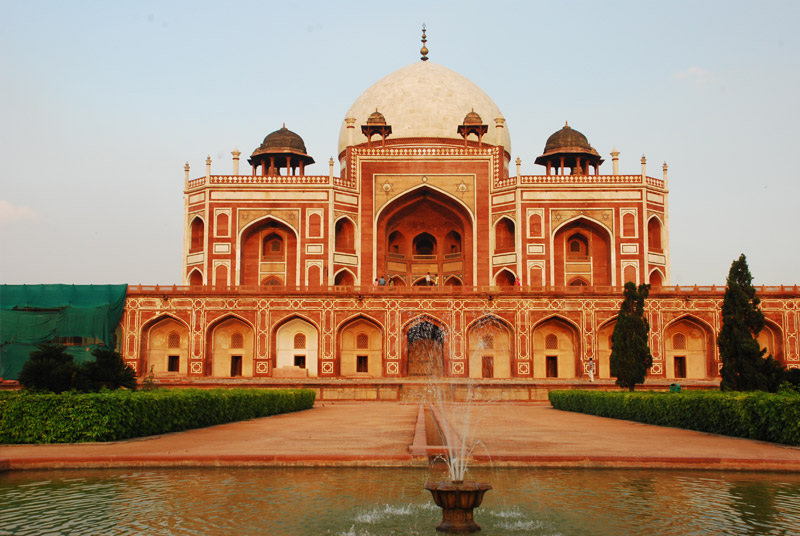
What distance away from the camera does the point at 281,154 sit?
112 ft

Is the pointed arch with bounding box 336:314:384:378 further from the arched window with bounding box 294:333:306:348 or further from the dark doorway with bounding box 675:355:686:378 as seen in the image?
the dark doorway with bounding box 675:355:686:378

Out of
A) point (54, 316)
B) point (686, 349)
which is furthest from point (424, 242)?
point (54, 316)

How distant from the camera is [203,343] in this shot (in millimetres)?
27516

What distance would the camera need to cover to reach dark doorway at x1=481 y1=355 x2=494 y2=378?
92.0ft

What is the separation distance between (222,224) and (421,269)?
8985 millimetres

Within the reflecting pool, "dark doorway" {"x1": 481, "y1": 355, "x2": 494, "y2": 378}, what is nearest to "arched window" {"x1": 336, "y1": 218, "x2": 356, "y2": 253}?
"dark doorway" {"x1": 481, "y1": 355, "x2": 494, "y2": 378}

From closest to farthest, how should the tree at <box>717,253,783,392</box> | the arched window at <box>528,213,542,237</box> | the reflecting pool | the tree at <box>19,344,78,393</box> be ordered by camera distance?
the reflecting pool, the tree at <box>19,344,78,393</box>, the tree at <box>717,253,783,392</box>, the arched window at <box>528,213,542,237</box>

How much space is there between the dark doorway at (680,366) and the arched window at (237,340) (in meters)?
15.2

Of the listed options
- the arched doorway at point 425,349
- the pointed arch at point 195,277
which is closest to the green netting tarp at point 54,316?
the pointed arch at point 195,277

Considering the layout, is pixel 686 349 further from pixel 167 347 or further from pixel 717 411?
pixel 167 347

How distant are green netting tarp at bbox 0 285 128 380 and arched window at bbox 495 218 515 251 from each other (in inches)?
569

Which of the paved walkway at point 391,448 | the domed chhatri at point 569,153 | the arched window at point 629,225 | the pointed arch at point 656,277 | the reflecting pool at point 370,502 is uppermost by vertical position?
the domed chhatri at point 569,153

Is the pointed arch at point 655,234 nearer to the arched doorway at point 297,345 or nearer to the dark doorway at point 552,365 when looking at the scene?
the dark doorway at point 552,365

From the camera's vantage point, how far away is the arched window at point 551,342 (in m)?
28.2
